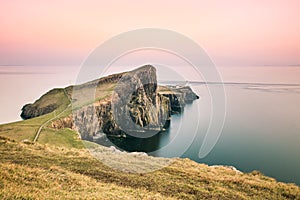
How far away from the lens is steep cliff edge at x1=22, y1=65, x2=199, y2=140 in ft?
262

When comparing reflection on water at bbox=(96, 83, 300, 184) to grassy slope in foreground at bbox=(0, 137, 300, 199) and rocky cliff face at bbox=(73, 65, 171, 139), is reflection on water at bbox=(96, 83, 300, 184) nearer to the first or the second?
rocky cliff face at bbox=(73, 65, 171, 139)

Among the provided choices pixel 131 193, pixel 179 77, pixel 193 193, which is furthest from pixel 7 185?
pixel 179 77

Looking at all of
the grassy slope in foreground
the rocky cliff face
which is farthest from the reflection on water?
the grassy slope in foreground

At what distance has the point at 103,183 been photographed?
715 inches

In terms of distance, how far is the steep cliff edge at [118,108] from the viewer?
262ft

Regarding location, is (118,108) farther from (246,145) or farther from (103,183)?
(103,183)

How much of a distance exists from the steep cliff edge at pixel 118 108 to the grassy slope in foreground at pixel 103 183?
113ft

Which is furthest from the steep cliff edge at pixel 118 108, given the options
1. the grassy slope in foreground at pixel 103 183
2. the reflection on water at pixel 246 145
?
the grassy slope in foreground at pixel 103 183

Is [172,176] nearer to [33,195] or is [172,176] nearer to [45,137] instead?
[33,195]

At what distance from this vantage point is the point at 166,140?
88.8 meters

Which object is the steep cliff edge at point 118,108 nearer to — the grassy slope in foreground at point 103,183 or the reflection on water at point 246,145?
the reflection on water at point 246,145

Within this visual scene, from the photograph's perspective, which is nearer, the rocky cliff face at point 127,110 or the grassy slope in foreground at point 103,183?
the grassy slope in foreground at point 103,183

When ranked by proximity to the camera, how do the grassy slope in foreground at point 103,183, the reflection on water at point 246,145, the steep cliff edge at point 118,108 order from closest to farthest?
the grassy slope in foreground at point 103,183 → the reflection on water at point 246,145 → the steep cliff edge at point 118,108

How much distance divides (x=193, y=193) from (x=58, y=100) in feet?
419
